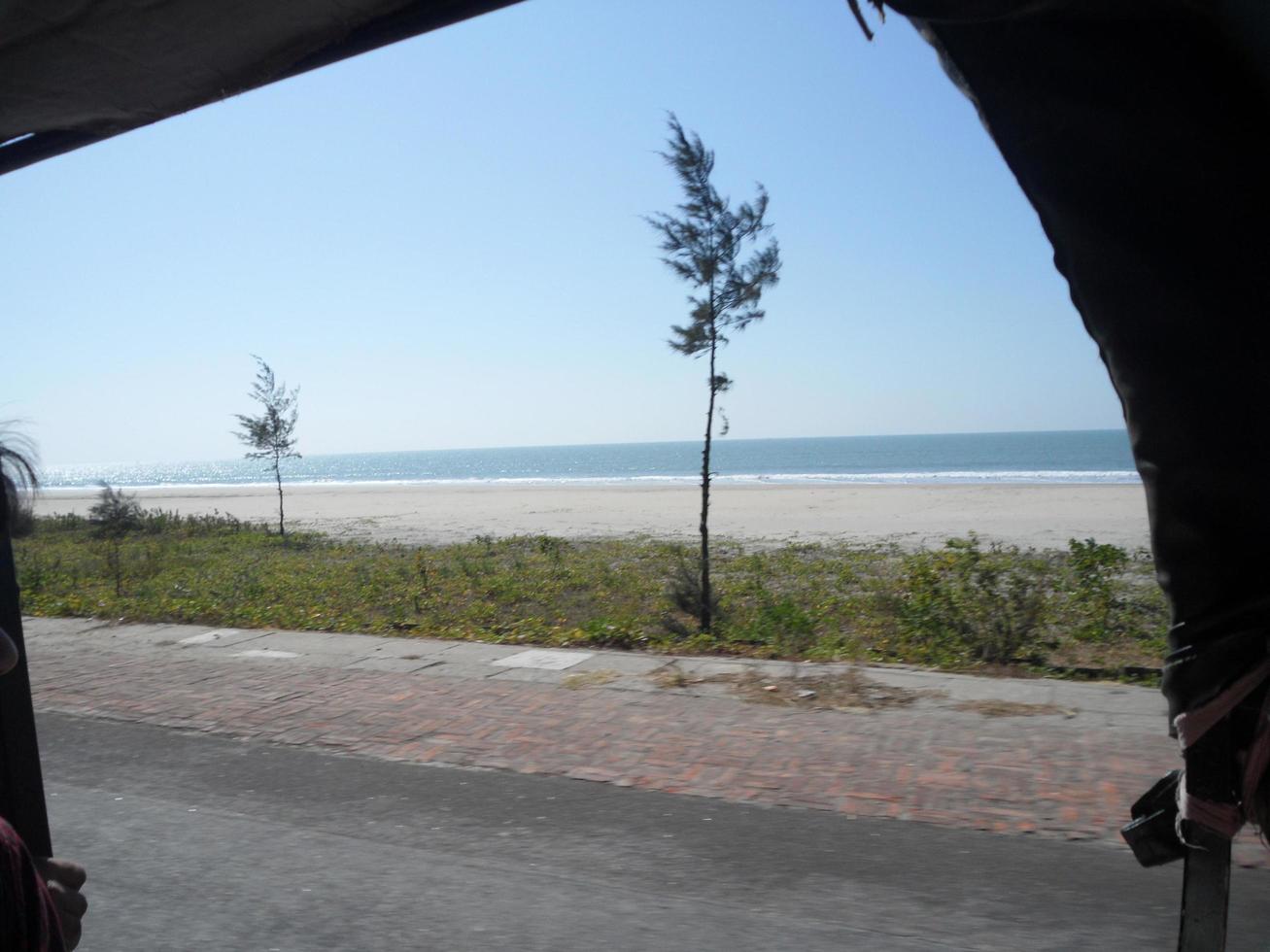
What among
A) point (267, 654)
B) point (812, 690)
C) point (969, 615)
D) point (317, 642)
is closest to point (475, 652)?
point (317, 642)

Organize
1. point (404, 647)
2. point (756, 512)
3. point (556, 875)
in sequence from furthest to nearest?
point (756, 512) → point (404, 647) → point (556, 875)

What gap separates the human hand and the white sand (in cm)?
2218

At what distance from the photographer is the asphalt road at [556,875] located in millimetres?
3832

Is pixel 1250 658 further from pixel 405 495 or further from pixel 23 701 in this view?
pixel 405 495

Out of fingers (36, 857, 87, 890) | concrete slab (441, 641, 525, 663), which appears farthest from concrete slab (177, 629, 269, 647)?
fingers (36, 857, 87, 890)

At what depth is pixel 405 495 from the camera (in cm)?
5644

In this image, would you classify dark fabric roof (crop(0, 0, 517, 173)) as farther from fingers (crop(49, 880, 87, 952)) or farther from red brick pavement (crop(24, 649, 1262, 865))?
red brick pavement (crop(24, 649, 1262, 865))

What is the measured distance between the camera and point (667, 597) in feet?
40.5

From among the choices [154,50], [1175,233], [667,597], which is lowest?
[667,597]

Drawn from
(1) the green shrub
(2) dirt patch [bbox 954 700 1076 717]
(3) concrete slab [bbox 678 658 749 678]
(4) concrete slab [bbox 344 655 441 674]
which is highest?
(1) the green shrub

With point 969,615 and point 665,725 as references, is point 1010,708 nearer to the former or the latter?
point 665,725

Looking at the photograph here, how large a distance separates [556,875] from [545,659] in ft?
16.3

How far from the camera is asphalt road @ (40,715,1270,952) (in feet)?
12.6

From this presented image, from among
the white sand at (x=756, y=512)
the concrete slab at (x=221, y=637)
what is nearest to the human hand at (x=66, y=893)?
the concrete slab at (x=221, y=637)
